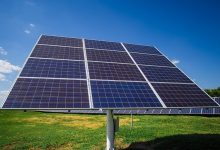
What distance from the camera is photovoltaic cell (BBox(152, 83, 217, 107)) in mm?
12797

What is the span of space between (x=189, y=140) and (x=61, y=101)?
1128 centimetres

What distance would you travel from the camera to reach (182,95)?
541 inches

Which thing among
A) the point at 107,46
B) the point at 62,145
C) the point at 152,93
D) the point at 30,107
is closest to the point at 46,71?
the point at 30,107

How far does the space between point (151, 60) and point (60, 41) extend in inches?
254

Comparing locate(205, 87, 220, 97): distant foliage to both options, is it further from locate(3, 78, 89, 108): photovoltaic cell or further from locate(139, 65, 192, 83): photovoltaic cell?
locate(3, 78, 89, 108): photovoltaic cell

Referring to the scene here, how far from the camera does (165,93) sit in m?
13.5

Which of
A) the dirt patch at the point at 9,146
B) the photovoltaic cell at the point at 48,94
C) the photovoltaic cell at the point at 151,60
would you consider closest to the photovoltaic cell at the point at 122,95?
the photovoltaic cell at the point at 48,94

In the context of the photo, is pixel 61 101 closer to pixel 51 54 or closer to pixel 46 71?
pixel 46 71

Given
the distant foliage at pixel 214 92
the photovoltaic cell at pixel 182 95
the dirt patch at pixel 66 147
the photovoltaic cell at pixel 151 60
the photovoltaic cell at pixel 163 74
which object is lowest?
the photovoltaic cell at pixel 182 95

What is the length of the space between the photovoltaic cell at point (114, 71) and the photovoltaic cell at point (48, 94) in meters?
1.49

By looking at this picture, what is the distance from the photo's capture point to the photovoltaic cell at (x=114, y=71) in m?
14.0

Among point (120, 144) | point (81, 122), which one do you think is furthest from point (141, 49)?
point (81, 122)

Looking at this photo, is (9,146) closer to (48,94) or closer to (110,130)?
(110,130)

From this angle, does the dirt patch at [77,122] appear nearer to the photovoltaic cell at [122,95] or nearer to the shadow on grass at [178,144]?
the shadow on grass at [178,144]
